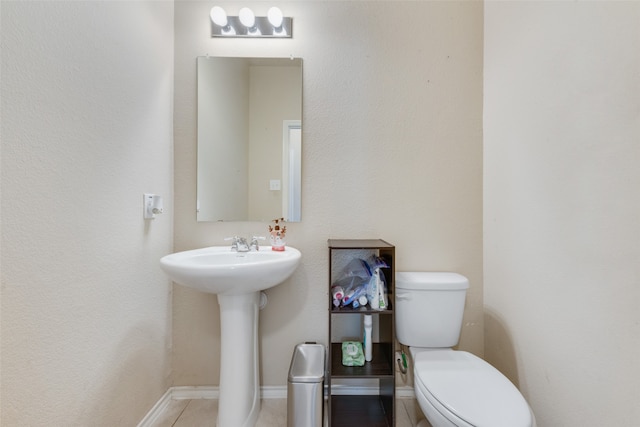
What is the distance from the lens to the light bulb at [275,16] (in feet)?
4.21

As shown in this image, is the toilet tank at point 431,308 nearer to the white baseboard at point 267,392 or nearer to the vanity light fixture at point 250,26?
the white baseboard at point 267,392

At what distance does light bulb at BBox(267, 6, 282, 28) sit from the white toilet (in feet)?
4.64

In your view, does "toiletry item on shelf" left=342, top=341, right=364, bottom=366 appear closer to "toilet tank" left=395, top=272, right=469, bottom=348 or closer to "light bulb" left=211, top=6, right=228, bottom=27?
"toilet tank" left=395, top=272, right=469, bottom=348

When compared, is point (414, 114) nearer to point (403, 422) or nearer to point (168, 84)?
point (168, 84)

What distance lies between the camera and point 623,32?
0.75 meters

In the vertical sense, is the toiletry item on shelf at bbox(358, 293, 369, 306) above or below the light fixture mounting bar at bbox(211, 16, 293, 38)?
below

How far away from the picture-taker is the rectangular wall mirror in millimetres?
1362

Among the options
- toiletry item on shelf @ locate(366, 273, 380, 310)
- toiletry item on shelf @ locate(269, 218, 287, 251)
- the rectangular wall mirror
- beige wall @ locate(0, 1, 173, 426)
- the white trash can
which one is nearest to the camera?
beige wall @ locate(0, 1, 173, 426)

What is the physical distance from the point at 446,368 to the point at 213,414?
1113mm

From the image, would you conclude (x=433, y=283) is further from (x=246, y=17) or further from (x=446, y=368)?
(x=246, y=17)

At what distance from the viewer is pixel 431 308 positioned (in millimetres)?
1148

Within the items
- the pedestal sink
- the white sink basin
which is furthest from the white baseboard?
the white sink basin

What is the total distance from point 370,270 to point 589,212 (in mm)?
790

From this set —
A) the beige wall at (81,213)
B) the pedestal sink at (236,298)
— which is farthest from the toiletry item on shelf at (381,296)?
the beige wall at (81,213)
